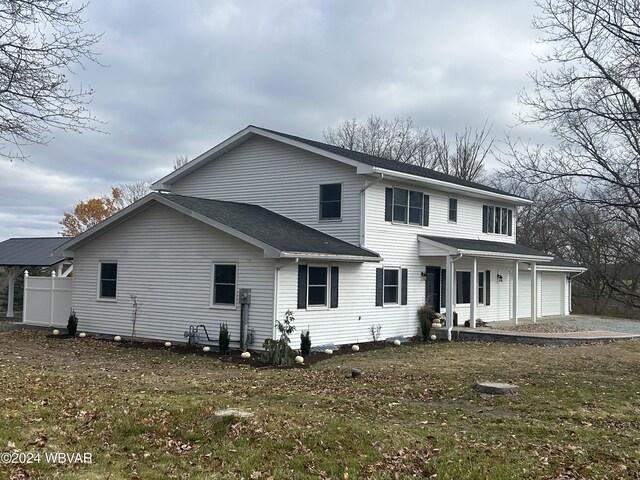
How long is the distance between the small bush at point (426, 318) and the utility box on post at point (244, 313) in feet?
22.3

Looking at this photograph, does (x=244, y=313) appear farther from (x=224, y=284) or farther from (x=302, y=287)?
(x=302, y=287)

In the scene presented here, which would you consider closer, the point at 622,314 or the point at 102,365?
the point at 102,365

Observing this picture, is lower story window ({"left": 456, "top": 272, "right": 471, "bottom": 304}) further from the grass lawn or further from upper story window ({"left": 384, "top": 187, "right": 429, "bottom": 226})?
the grass lawn

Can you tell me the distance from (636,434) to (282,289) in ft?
31.1

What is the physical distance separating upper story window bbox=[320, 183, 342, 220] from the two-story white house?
0.11 feet

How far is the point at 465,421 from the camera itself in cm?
838

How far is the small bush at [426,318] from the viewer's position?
65.0 feet

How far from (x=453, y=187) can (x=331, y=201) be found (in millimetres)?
5002

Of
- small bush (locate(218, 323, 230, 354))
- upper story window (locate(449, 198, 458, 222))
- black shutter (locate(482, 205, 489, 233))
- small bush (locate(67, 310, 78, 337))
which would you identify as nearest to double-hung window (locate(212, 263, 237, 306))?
small bush (locate(218, 323, 230, 354))

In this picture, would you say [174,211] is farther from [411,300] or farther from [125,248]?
[411,300]

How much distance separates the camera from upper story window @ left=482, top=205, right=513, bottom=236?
25.0 meters

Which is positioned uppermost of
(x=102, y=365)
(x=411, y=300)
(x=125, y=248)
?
(x=125, y=248)

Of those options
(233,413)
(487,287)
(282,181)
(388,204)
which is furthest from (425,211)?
(233,413)

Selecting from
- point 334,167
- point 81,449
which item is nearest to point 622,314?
point 334,167
